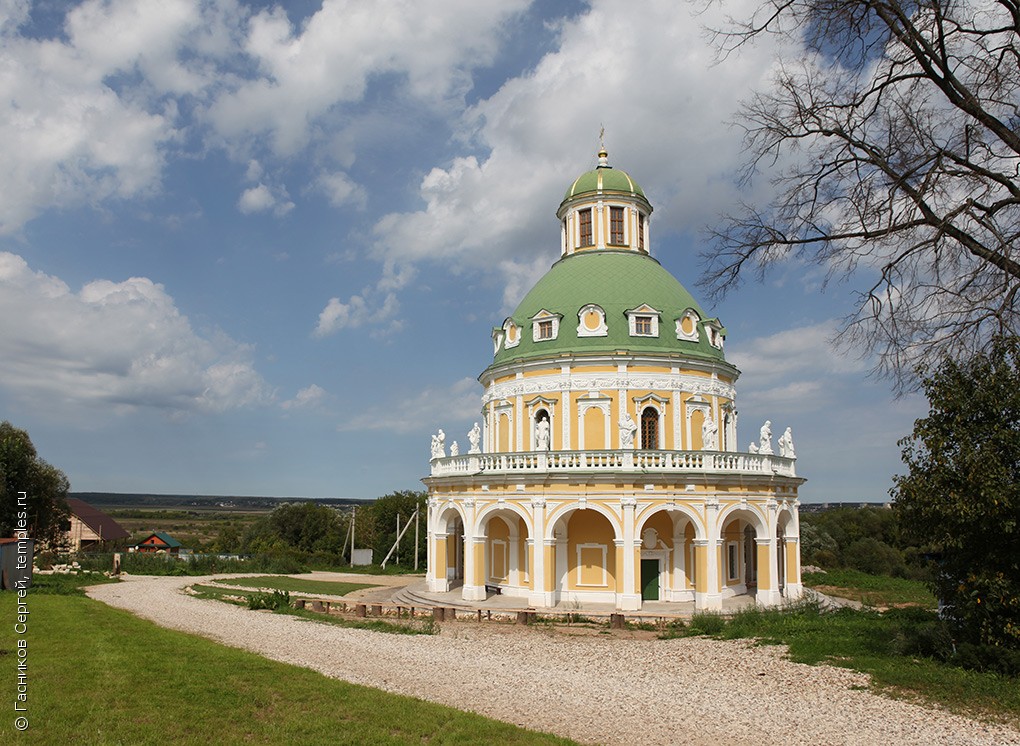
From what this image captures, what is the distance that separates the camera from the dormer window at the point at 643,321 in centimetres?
2964

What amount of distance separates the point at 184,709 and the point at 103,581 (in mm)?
27976

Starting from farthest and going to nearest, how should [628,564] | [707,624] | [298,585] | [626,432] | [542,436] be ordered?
[298,585] < [542,436] < [626,432] < [628,564] < [707,624]

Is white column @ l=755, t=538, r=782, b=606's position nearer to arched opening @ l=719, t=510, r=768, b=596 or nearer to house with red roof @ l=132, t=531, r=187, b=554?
arched opening @ l=719, t=510, r=768, b=596

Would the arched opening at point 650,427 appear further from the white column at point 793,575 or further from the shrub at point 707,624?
the shrub at point 707,624

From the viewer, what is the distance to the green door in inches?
1048

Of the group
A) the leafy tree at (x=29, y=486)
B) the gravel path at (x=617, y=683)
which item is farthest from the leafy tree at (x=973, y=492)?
the leafy tree at (x=29, y=486)

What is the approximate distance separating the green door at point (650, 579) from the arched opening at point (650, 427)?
449 centimetres

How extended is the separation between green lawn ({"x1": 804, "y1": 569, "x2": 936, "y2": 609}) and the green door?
899 centimetres

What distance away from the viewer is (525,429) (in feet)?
99.1

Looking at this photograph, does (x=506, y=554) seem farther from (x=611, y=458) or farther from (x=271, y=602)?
(x=271, y=602)

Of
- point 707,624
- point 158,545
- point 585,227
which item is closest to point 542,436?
point 707,624

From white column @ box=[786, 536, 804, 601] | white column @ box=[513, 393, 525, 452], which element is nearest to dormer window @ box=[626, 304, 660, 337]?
white column @ box=[513, 393, 525, 452]

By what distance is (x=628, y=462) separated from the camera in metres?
25.2

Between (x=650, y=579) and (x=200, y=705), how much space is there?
18.7 m
